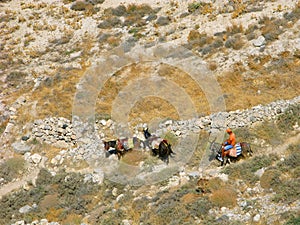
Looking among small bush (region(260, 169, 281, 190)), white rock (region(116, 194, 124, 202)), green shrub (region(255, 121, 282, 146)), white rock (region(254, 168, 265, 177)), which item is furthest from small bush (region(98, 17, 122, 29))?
small bush (region(260, 169, 281, 190))

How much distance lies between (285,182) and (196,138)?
24.4ft

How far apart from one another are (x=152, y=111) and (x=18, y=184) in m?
9.86

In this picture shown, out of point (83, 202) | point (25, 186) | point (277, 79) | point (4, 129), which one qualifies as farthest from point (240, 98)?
point (4, 129)

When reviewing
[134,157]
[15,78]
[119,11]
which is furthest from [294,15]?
[15,78]

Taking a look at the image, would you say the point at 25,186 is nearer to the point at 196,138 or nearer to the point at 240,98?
the point at 196,138

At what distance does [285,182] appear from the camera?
19.5 m

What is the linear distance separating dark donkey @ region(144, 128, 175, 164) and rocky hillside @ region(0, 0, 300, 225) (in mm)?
481

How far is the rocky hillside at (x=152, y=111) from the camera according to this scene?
20.5m

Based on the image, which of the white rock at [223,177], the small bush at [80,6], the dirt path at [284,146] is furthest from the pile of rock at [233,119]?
the small bush at [80,6]

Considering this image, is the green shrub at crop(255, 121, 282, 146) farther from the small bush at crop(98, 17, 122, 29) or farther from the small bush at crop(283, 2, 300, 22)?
the small bush at crop(98, 17, 122, 29)

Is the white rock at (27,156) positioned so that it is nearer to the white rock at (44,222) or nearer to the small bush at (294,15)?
the white rock at (44,222)

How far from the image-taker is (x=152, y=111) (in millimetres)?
29984

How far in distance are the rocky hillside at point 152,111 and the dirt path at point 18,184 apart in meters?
0.11

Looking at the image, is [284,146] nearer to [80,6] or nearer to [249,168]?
[249,168]
